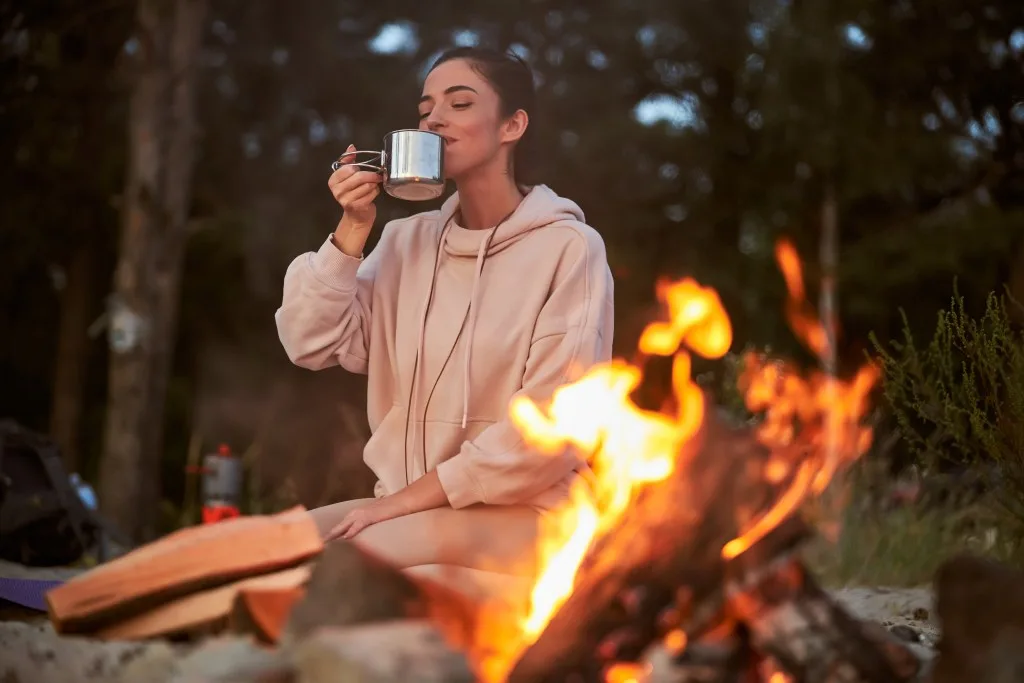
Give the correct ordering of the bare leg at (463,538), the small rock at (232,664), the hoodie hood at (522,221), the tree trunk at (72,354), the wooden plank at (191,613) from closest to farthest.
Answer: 1. the small rock at (232,664)
2. the wooden plank at (191,613)
3. the bare leg at (463,538)
4. the hoodie hood at (522,221)
5. the tree trunk at (72,354)

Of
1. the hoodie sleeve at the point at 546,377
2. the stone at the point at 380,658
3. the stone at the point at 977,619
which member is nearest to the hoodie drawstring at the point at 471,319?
the hoodie sleeve at the point at 546,377

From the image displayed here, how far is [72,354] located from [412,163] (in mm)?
7413

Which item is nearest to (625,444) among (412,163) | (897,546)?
(412,163)

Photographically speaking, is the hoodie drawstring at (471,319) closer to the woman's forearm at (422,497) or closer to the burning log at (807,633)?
the woman's forearm at (422,497)

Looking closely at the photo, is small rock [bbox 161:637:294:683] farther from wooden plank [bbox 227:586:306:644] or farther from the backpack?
the backpack

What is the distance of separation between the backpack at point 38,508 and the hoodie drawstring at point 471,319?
9.21 ft

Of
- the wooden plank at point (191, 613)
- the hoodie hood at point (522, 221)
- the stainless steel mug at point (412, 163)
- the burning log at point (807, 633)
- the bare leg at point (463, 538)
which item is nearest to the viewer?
the burning log at point (807, 633)

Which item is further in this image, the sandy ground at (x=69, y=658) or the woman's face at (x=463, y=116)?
the woman's face at (x=463, y=116)

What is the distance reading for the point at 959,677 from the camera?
2184mm

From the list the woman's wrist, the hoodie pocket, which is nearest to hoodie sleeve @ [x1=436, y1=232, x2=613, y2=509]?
the hoodie pocket

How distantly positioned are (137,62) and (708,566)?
6.52 metres

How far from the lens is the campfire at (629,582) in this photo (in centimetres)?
226

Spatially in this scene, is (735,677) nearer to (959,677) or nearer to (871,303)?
(959,677)

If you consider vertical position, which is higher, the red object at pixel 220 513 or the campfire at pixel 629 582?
the campfire at pixel 629 582
